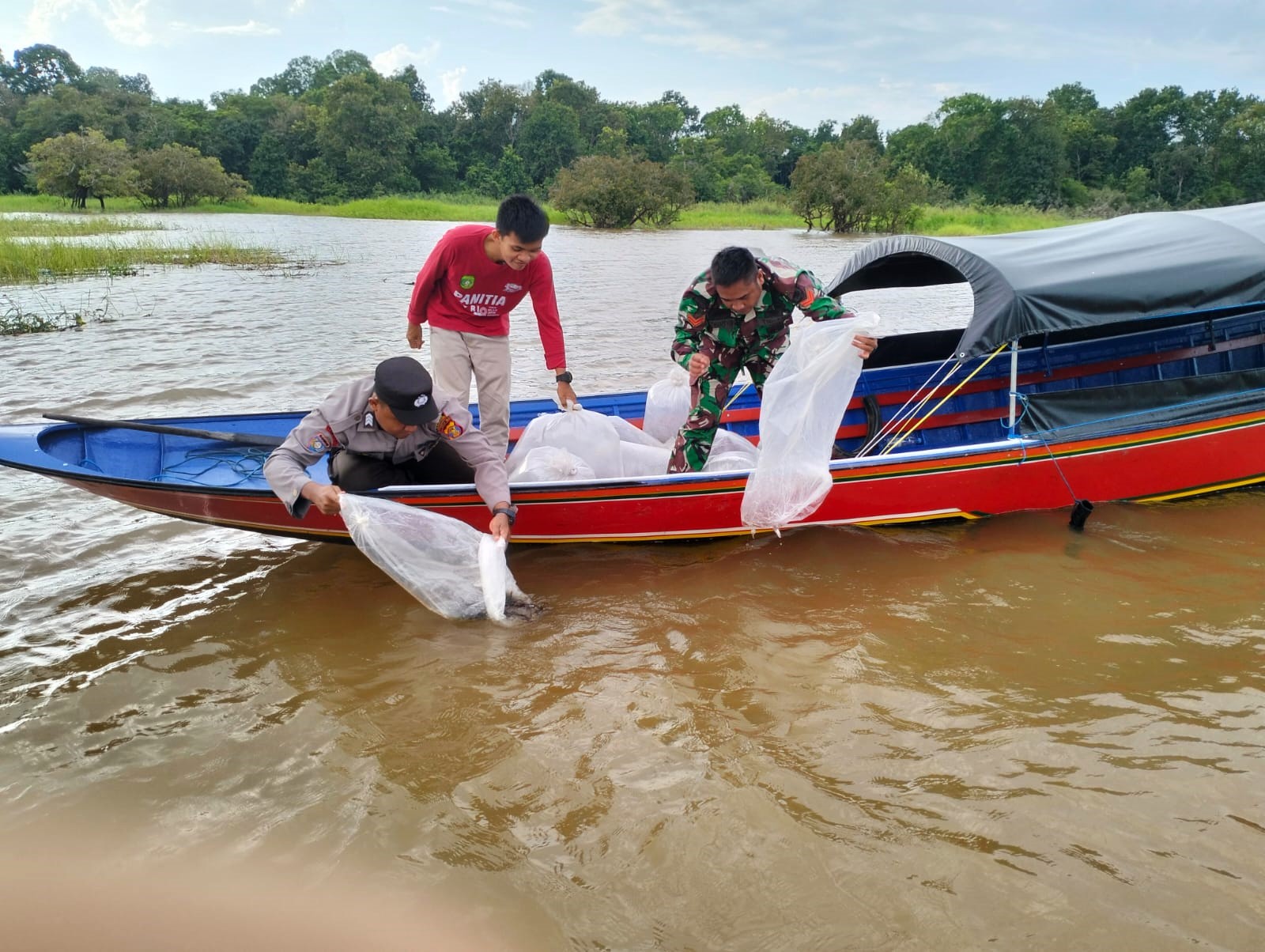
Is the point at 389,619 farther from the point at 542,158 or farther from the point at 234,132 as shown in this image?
the point at 234,132

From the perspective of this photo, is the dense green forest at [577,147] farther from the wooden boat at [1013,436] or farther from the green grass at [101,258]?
the wooden boat at [1013,436]

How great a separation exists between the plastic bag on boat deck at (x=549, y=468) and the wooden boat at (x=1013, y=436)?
167 millimetres

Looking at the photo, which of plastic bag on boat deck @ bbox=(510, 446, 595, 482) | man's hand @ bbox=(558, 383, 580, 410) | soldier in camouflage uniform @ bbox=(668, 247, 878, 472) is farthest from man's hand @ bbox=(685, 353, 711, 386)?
plastic bag on boat deck @ bbox=(510, 446, 595, 482)

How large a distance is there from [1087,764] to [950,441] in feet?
11.0

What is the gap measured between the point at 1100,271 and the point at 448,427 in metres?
3.73

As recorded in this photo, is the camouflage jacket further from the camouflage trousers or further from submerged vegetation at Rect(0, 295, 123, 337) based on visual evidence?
submerged vegetation at Rect(0, 295, 123, 337)

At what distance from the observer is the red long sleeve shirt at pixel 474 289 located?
4.44 meters

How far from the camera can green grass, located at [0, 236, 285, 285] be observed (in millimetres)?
13703

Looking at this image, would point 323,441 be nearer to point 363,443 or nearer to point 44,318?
point 363,443

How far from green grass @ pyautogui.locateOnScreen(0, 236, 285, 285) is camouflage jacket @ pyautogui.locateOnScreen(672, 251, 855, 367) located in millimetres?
13563

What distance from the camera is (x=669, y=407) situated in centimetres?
546

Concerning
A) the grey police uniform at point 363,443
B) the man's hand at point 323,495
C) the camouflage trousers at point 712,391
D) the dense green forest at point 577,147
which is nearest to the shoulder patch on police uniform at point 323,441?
the grey police uniform at point 363,443

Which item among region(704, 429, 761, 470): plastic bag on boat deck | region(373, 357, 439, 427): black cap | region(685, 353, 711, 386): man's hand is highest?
region(685, 353, 711, 386): man's hand

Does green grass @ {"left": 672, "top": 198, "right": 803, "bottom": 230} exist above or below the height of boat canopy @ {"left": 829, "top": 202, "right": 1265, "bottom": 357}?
above
